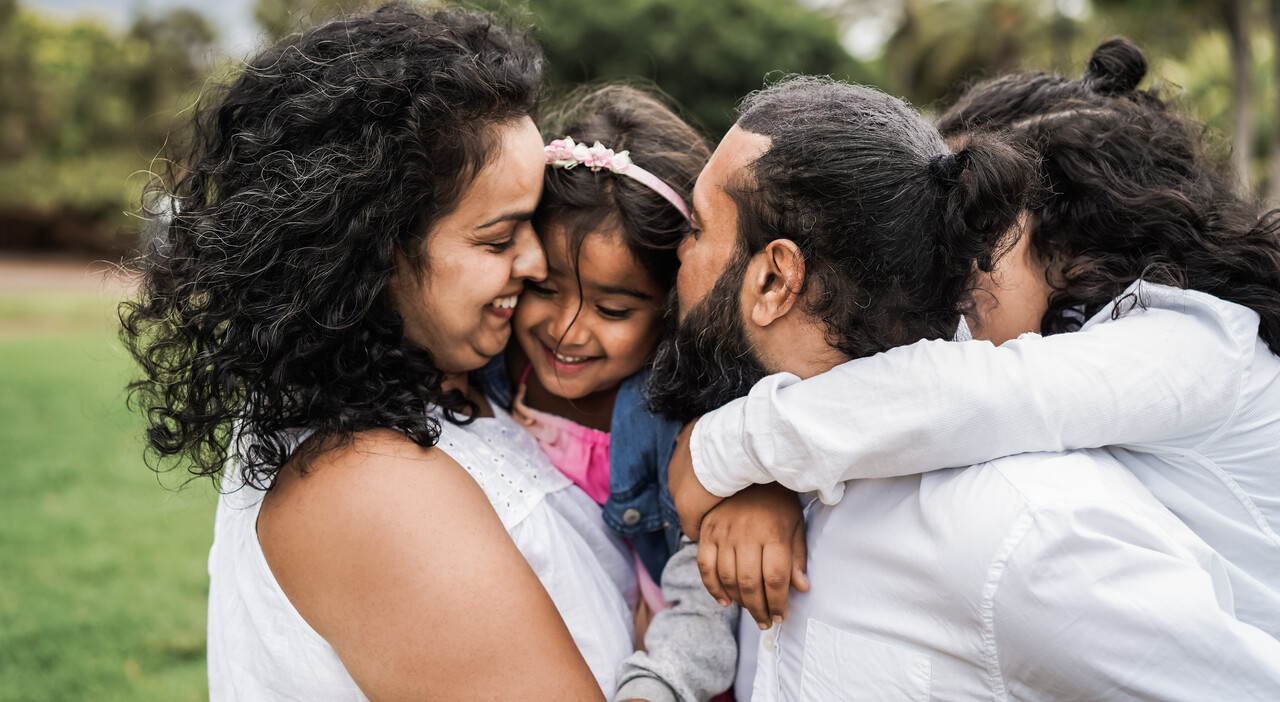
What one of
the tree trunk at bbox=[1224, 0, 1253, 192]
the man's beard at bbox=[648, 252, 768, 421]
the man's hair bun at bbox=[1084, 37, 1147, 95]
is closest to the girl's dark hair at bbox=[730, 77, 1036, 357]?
the man's beard at bbox=[648, 252, 768, 421]

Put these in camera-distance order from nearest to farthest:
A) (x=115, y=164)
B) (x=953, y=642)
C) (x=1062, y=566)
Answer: (x=1062, y=566)
(x=953, y=642)
(x=115, y=164)

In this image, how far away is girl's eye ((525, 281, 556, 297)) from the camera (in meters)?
2.54

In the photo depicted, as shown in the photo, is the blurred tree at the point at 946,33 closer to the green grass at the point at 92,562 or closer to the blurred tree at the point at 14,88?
the blurred tree at the point at 14,88

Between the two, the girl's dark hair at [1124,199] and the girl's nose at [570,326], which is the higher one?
the girl's dark hair at [1124,199]

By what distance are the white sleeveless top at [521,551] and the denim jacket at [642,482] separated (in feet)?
0.27

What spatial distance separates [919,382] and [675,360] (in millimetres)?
659

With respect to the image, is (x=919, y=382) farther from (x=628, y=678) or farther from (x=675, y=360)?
(x=628, y=678)

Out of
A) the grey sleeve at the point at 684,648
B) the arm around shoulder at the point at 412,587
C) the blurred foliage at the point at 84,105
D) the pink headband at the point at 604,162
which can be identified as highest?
the pink headband at the point at 604,162

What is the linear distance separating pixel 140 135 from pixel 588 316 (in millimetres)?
25222

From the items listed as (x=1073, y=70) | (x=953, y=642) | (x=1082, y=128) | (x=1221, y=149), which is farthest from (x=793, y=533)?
(x=1073, y=70)

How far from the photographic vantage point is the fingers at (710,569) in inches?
74.8

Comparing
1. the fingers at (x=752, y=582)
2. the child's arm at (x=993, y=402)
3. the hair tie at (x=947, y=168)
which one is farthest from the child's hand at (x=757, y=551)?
the hair tie at (x=947, y=168)

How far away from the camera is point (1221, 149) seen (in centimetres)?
264

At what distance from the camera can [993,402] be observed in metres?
1.60
